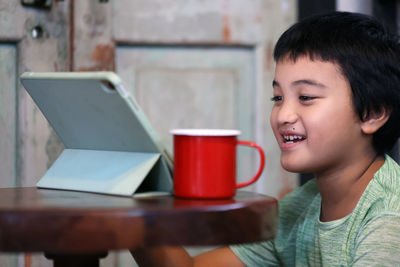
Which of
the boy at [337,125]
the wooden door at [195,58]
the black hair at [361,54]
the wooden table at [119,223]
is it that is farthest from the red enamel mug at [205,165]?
the wooden door at [195,58]

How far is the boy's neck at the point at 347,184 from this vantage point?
1.25 meters

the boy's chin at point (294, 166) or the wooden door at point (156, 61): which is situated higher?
the wooden door at point (156, 61)

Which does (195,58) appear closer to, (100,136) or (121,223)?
(100,136)

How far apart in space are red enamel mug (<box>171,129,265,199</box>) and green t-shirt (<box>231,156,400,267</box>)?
13.8 inches

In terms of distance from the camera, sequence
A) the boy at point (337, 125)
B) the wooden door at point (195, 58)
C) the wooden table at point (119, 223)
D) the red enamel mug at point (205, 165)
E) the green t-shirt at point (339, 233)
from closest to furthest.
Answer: the wooden table at point (119, 223) < the red enamel mug at point (205, 165) < the green t-shirt at point (339, 233) < the boy at point (337, 125) < the wooden door at point (195, 58)

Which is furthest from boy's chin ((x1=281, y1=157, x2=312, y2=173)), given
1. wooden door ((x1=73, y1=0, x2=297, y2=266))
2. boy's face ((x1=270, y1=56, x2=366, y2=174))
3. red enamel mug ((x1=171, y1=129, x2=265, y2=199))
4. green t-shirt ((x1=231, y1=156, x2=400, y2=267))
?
wooden door ((x1=73, y1=0, x2=297, y2=266))

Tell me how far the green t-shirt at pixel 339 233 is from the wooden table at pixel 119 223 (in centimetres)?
31

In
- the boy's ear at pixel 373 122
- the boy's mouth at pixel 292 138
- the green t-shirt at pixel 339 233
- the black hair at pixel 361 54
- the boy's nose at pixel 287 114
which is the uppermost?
the black hair at pixel 361 54

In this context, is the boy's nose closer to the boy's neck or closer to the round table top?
the boy's neck

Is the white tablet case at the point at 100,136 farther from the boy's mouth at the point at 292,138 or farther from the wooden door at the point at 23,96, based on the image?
the wooden door at the point at 23,96

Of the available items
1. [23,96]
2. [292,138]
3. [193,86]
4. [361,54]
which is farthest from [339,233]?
[23,96]

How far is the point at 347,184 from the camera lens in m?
1.26

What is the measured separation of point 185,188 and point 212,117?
3.50ft

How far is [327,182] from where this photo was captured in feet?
4.21
